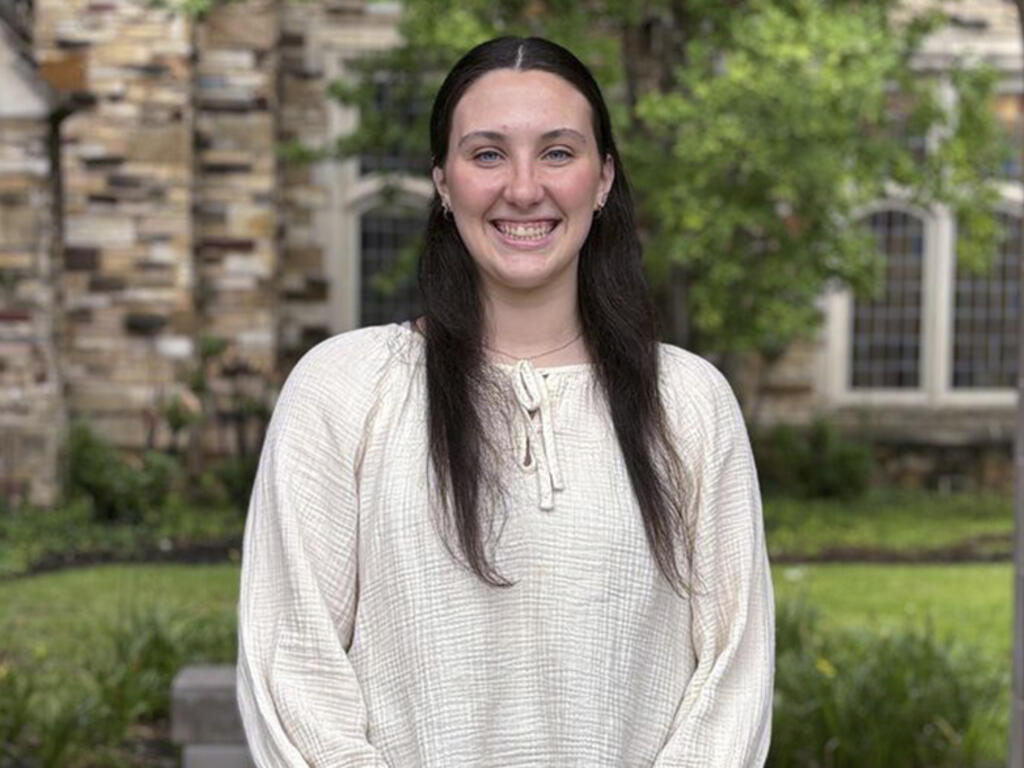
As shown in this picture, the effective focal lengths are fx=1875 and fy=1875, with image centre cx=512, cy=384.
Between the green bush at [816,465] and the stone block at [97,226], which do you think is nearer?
the stone block at [97,226]

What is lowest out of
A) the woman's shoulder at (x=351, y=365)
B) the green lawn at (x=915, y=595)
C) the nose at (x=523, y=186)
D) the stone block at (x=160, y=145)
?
the green lawn at (x=915, y=595)

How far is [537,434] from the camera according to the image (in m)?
2.37

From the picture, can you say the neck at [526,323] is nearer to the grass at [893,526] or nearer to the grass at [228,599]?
the grass at [228,599]

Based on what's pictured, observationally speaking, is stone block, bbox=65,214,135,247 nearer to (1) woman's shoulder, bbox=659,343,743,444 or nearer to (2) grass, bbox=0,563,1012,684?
(2) grass, bbox=0,563,1012,684

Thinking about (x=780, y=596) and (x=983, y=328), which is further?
(x=983, y=328)

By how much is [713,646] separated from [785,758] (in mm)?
2921

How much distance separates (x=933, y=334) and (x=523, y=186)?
12.2 meters

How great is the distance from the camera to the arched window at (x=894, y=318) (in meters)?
14.2

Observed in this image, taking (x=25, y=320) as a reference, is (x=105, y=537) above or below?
below

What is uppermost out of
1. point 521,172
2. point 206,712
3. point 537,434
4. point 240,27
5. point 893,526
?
point 240,27

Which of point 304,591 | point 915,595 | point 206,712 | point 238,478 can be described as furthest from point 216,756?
point 238,478

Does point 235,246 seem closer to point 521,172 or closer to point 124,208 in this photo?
point 124,208

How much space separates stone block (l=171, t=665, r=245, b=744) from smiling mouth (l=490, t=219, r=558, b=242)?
9.00 ft

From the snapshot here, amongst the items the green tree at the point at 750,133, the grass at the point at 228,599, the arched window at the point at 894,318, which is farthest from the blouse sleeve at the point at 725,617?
the arched window at the point at 894,318
